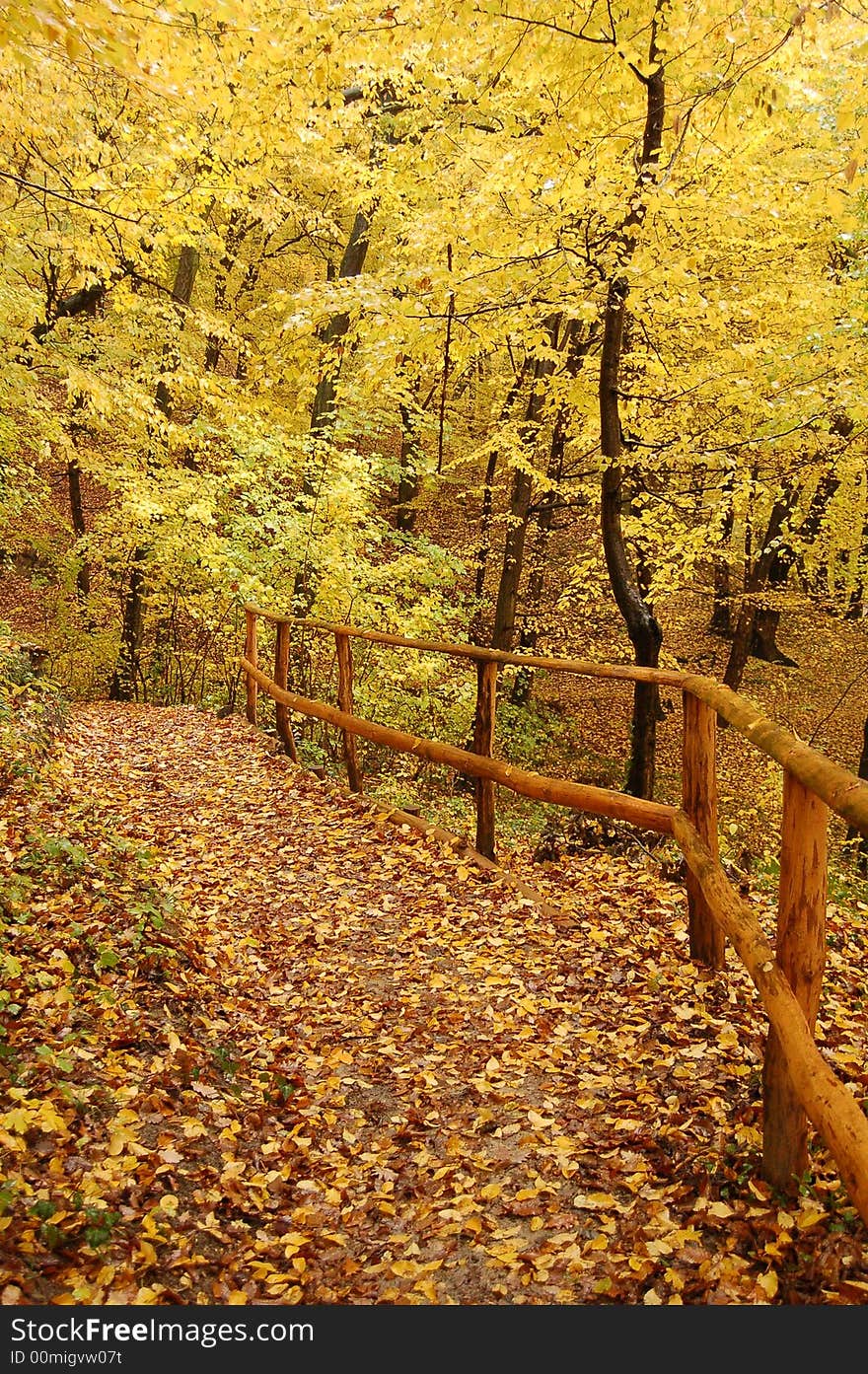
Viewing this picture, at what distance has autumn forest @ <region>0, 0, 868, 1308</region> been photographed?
2908 mm

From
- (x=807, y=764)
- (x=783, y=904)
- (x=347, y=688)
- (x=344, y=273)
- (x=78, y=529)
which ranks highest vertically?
(x=344, y=273)

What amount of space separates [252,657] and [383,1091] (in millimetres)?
8474

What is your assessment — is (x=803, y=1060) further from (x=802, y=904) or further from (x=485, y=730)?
(x=485, y=730)

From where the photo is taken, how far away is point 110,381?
8.95 m

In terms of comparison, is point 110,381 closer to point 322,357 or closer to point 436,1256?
point 322,357

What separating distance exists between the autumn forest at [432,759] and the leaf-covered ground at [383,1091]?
2 centimetres

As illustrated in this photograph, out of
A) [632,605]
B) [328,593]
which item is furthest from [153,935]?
[328,593]

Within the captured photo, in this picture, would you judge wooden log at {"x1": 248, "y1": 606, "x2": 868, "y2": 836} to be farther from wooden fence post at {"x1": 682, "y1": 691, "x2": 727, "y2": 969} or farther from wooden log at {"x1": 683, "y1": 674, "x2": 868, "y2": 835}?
wooden fence post at {"x1": 682, "y1": 691, "x2": 727, "y2": 969}

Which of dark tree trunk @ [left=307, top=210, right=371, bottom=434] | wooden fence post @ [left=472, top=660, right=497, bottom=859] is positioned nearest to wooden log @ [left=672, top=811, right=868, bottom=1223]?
wooden fence post @ [left=472, top=660, right=497, bottom=859]

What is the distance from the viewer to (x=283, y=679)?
32.5ft

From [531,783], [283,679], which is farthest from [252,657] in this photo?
[531,783]

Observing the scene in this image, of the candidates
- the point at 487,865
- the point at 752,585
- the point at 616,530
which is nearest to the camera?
the point at 487,865

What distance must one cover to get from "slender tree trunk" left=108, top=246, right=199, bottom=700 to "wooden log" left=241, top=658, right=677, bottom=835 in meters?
6.85

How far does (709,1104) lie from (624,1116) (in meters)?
0.34
